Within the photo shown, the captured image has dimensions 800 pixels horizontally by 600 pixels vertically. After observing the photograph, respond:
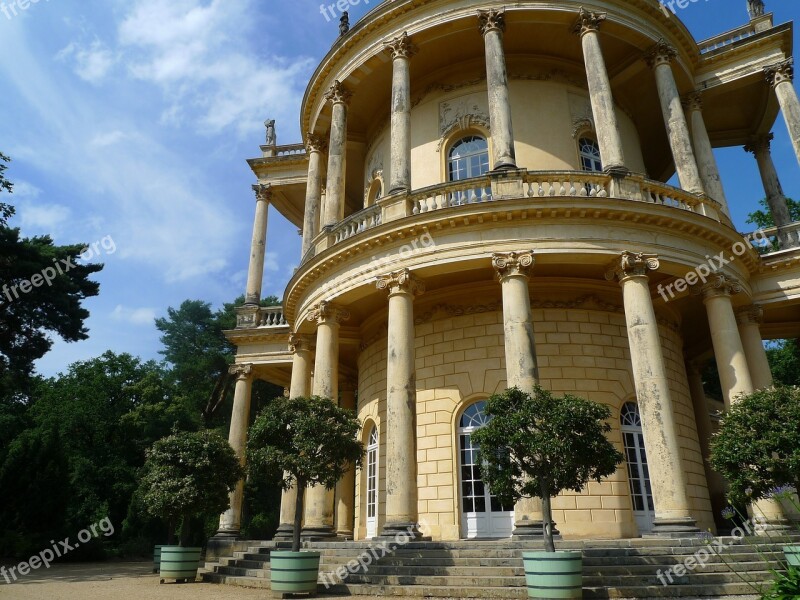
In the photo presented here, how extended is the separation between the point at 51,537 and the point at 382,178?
58.9 ft

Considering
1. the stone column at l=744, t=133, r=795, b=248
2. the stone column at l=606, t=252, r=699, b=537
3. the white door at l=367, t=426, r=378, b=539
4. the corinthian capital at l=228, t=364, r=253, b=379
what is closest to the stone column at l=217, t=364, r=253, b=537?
the corinthian capital at l=228, t=364, r=253, b=379

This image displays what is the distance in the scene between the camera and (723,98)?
20500 mm

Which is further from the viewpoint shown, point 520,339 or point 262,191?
point 262,191

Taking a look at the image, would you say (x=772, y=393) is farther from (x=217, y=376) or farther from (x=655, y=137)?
(x=217, y=376)

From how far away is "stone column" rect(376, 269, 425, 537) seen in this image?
12477 mm

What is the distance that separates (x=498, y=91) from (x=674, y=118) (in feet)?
17.6

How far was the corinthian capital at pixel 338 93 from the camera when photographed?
19250mm

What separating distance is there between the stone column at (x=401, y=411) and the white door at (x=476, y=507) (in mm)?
2017

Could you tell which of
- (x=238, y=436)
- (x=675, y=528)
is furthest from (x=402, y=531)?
(x=238, y=436)

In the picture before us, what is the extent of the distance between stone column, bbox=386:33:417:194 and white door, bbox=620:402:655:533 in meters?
8.36

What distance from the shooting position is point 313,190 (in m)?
21.3

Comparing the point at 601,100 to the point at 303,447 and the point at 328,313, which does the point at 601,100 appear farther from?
the point at 303,447

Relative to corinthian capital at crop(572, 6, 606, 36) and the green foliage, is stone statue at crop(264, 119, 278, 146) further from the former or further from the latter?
the green foliage

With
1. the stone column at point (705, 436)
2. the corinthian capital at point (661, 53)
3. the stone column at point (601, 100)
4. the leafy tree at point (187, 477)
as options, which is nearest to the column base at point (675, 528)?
the stone column at point (705, 436)
